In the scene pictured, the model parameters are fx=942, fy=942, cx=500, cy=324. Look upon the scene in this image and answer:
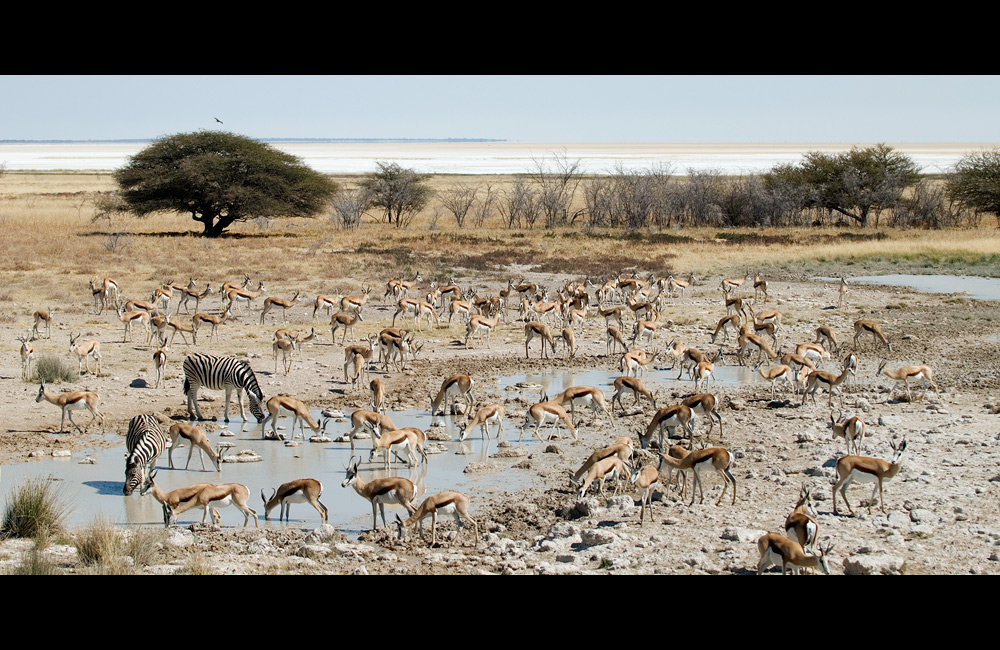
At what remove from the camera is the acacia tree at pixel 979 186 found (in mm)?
53094

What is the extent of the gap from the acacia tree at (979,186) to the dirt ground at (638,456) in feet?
115

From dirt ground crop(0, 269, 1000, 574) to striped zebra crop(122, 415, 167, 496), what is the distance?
176 cm

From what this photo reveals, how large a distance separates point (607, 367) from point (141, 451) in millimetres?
10251

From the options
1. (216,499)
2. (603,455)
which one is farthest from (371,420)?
(603,455)

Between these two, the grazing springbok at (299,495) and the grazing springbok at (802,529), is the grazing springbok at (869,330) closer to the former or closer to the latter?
the grazing springbok at (802,529)

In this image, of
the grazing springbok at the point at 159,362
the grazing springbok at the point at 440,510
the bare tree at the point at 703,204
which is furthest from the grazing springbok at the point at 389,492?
the bare tree at the point at 703,204

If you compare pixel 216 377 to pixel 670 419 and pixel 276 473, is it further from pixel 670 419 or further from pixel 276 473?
pixel 670 419

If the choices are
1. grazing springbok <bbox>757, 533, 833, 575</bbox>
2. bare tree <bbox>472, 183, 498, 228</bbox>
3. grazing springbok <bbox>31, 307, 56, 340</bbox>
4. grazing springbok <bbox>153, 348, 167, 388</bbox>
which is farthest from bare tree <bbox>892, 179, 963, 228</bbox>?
grazing springbok <bbox>757, 533, 833, 575</bbox>

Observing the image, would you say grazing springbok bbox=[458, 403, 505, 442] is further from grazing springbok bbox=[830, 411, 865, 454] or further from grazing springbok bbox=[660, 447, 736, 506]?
grazing springbok bbox=[830, 411, 865, 454]

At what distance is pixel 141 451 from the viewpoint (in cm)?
1055

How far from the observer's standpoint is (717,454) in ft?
32.6

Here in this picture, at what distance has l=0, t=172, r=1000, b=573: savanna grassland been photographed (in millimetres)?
8766
